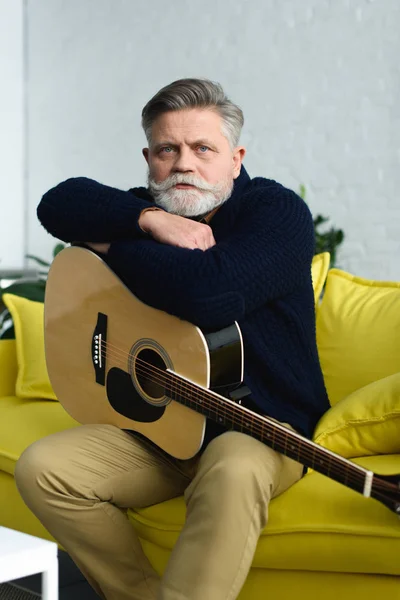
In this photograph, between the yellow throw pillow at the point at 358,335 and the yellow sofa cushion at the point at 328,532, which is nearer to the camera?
the yellow sofa cushion at the point at 328,532

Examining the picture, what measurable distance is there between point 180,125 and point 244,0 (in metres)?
2.41

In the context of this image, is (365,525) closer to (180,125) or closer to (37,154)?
(180,125)

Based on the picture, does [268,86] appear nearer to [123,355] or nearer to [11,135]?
[11,135]

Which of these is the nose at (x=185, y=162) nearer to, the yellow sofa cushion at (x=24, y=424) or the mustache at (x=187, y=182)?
the mustache at (x=187, y=182)

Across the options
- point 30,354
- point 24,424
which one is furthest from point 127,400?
point 30,354

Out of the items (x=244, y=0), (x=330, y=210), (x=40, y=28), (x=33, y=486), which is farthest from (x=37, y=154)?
(x=33, y=486)

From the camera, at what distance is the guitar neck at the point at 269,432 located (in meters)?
1.24

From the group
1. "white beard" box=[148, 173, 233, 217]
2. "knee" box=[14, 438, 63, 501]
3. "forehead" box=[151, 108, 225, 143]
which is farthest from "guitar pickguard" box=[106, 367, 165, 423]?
"forehead" box=[151, 108, 225, 143]

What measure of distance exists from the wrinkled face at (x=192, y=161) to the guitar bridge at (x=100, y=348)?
1.08ft

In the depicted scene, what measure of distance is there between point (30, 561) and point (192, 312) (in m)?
0.58

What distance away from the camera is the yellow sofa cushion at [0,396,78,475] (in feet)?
6.90

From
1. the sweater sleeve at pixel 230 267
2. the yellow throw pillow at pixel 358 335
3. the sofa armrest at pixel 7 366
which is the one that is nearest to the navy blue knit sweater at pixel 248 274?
the sweater sleeve at pixel 230 267

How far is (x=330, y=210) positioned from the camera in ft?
11.8

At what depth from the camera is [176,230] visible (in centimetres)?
172
